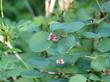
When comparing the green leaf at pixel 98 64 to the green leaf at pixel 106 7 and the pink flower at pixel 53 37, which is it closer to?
the pink flower at pixel 53 37

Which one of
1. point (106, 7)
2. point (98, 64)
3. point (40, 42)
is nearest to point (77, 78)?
point (98, 64)

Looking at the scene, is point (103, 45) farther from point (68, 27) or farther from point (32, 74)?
point (32, 74)

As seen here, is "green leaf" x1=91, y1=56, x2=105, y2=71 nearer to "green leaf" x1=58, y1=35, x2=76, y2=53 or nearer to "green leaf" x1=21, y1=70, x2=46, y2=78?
"green leaf" x1=58, y1=35, x2=76, y2=53

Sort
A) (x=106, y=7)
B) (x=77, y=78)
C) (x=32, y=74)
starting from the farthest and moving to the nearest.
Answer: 1. (x=106, y=7)
2. (x=32, y=74)
3. (x=77, y=78)

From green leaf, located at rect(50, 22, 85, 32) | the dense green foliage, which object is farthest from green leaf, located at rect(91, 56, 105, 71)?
green leaf, located at rect(50, 22, 85, 32)

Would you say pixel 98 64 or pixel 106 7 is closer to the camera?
pixel 98 64

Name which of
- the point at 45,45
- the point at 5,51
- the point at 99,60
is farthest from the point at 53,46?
the point at 5,51
